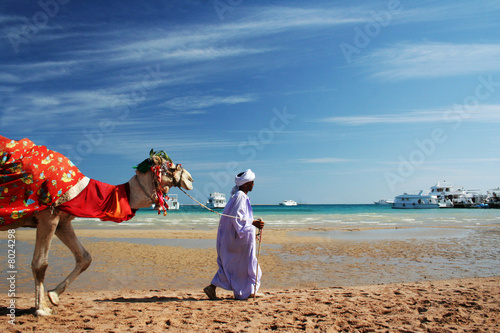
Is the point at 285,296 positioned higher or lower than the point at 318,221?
higher

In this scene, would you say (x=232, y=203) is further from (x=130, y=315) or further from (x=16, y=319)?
(x=16, y=319)

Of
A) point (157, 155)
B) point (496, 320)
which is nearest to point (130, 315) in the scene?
point (157, 155)

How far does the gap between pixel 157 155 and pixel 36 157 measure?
57.3 inches

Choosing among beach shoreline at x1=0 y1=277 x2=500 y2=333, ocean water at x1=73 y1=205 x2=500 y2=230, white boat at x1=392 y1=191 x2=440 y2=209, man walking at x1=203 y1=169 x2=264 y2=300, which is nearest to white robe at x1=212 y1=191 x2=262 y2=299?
man walking at x1=203 y1=169 x2=264 y2=300

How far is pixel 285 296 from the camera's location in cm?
615

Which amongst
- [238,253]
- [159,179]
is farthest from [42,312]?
[238,253]

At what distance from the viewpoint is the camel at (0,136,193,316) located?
4695 millimetres

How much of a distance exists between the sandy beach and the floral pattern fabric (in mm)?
1359

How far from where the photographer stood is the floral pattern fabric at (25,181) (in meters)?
4.60

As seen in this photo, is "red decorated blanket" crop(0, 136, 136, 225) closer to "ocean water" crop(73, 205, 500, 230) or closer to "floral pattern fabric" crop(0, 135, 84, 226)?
"floral pattern fabric" crop(0, 135, 84, 226)

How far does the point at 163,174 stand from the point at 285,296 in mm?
2786

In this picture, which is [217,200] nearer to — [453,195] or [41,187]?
[453,195]

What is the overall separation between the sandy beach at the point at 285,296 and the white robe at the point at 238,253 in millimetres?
251

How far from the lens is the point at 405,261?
10.9 m
